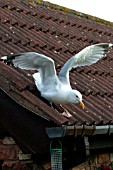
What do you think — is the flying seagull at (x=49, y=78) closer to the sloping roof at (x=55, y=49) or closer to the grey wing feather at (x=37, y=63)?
the grey wing feather at (x=37, y=63)

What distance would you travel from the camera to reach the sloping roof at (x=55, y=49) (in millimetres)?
4734

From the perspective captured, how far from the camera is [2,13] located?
23.7ft

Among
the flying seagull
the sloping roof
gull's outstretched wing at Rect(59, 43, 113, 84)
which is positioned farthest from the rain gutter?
gull's outstretched wing at Rect(59, 43, 113, 84)

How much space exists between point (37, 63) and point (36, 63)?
10 mm

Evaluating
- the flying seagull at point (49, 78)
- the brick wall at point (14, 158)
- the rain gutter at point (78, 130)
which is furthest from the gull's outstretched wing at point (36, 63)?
the brick wall at point (14, 158)

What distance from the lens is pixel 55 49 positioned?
266 inches

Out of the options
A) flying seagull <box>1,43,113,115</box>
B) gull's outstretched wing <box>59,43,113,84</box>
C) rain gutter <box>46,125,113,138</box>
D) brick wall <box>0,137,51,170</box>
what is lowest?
brick wall <box>0,137,51,170</box>

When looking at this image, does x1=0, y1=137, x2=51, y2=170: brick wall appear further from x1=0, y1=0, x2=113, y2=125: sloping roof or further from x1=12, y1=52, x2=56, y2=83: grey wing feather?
x1=12, y1=52, x2=56, y2=83: grey wing feather

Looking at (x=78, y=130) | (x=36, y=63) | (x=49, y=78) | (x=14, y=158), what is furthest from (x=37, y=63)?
(x=14, y=158)

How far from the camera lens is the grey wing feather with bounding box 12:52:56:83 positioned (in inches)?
182

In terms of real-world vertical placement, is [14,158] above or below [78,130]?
below

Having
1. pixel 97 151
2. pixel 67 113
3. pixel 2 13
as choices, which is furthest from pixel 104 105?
pixel 2 13

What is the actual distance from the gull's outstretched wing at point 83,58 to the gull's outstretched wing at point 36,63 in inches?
6.2

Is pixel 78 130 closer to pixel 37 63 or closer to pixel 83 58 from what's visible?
pixel 37 63
